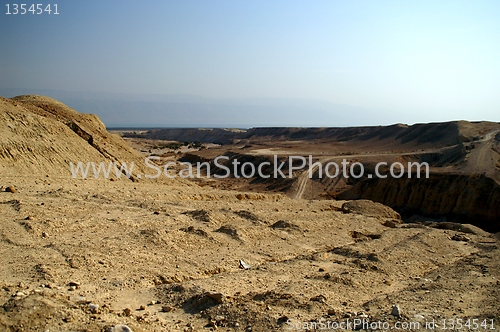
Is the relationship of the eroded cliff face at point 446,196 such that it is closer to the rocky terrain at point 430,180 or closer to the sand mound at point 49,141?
the rocky terrain at point 430,180

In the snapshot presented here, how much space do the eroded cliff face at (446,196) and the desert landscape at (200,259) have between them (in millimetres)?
9675

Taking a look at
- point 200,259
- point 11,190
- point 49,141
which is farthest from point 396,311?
point 49,141

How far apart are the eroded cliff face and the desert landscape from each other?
9675 mm

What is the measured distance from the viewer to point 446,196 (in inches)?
997

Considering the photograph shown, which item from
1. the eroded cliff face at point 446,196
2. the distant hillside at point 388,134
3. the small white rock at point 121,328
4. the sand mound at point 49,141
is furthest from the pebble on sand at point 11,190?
the distant hillside at point 388,134

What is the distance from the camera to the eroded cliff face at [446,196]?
23609 millimetres

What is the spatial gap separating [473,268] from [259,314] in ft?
20.6

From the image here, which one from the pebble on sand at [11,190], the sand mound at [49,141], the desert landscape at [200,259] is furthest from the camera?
the sand mound at [49,141]

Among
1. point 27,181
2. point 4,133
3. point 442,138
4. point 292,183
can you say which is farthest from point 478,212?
point 442,138

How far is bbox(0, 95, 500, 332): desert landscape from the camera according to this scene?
5621 millimetres

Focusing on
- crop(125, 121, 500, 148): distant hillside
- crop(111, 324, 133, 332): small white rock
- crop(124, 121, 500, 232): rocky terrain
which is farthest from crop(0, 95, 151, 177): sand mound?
crop(125, 121, 500, 148): distant hillside

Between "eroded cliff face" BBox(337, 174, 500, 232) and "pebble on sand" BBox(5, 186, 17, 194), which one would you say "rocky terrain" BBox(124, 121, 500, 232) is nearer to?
"eroded cliff face" BBox(337, 174, 500, 232)

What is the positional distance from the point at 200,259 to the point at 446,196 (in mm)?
21365

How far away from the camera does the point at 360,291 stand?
741 cm
